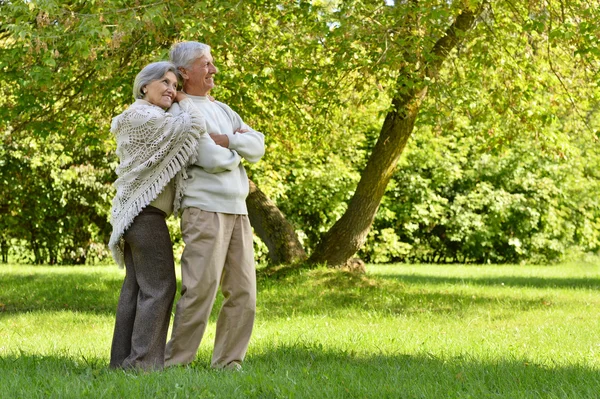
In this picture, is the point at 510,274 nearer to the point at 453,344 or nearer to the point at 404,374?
the point at 453,344

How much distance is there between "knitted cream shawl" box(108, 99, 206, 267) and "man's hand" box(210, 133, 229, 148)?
0.10 m

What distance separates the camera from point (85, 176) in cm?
1738

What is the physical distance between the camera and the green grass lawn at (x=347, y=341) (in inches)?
175

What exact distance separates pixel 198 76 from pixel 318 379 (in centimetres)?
194

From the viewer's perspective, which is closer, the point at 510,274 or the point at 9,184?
the point at 510,274

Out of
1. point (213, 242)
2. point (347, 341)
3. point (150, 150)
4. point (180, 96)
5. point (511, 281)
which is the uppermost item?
point (180, 96)

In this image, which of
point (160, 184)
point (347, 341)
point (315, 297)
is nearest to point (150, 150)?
point (160, 184)

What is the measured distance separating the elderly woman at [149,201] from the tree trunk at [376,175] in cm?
649

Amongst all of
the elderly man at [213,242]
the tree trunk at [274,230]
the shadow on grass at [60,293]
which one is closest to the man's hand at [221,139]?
the elderly man at [213,242]

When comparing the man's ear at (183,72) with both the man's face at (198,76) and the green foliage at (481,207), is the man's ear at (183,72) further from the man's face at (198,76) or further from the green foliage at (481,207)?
the green foliage at (481,207)

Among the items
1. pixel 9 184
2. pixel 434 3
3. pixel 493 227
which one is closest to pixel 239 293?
pixel 434 3

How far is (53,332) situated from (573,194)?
53.9 ft

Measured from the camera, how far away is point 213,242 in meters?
4.79

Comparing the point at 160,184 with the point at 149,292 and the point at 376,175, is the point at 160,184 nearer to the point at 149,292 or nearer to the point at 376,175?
the point at 149,292
